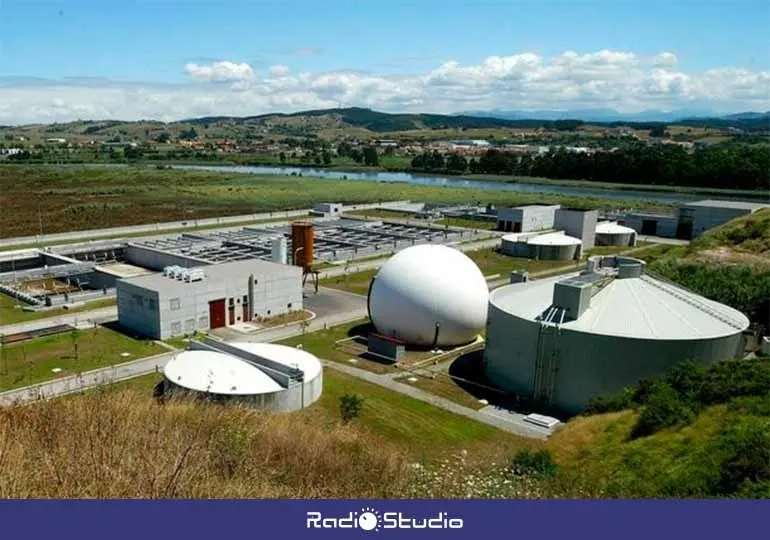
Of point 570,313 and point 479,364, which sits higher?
point 570,313

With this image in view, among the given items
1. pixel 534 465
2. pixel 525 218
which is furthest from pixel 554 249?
pixel 534 465

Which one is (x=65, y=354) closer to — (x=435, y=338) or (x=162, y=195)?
(x=435, y=338)

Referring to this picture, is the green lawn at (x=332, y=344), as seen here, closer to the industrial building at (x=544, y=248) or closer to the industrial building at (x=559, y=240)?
the industrial building at (x=544, y=248)

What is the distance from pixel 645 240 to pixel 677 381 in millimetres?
52300

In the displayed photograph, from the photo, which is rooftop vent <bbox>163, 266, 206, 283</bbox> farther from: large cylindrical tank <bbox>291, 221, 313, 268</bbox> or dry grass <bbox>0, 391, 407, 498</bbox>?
dry grass <bbox>0, 391, 407, 498</bbox>

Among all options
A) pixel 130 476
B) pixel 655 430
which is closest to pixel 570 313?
pixel 655 430

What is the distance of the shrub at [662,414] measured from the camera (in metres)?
17.6

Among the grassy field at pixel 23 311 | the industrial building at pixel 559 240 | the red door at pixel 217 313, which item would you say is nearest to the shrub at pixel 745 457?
the red door at pixel 217 313

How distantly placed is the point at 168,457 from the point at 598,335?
57.2ft

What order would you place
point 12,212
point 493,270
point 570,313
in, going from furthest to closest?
1. point 12,212
2. point 493,270
3. point 570,313

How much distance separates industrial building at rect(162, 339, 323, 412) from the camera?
23078 mm

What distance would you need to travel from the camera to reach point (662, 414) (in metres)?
18.0

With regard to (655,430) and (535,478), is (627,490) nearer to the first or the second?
(535,478)

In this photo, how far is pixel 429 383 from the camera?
90.4 feet
